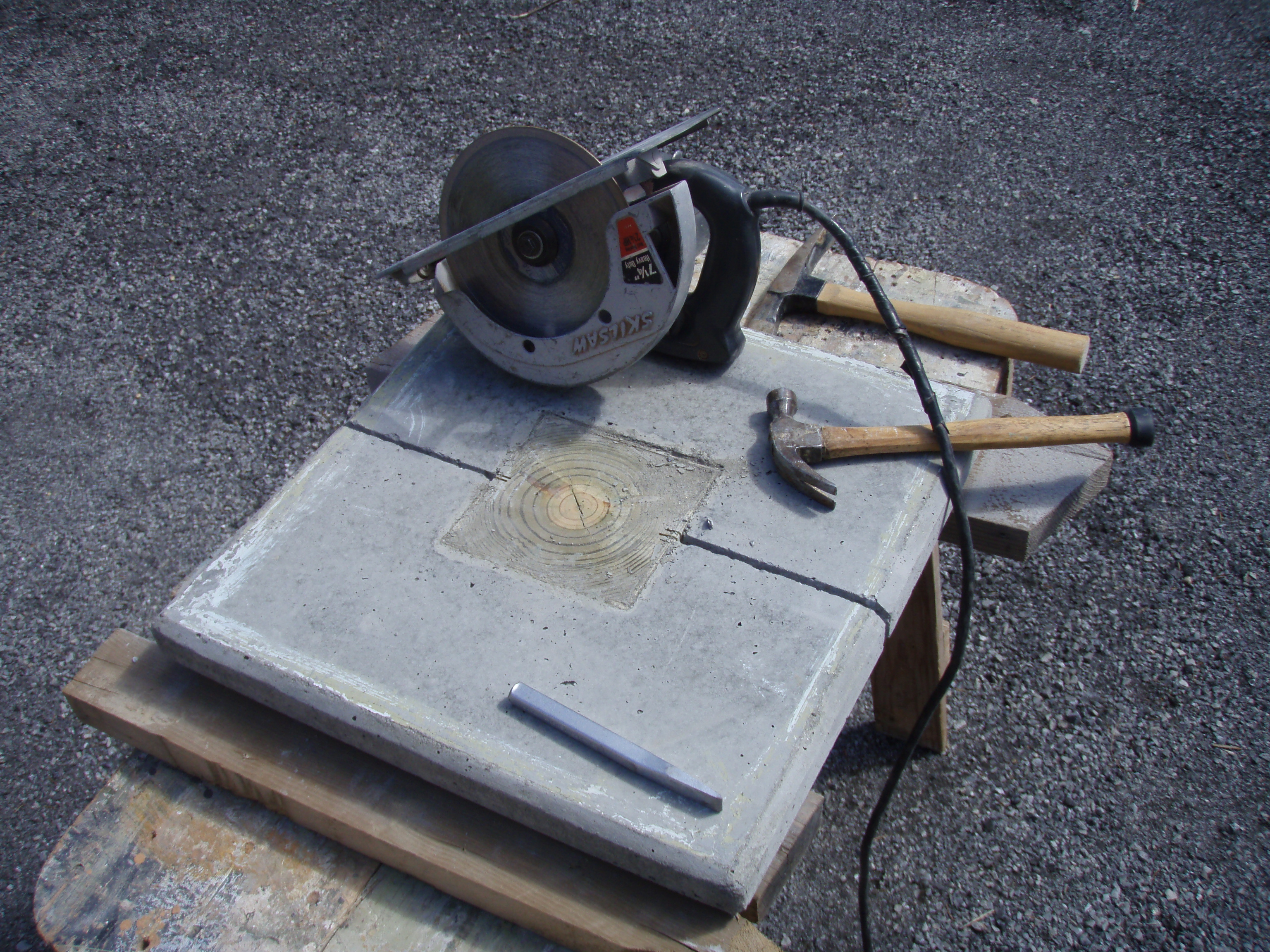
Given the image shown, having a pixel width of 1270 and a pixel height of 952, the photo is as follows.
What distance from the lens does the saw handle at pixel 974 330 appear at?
1.99m

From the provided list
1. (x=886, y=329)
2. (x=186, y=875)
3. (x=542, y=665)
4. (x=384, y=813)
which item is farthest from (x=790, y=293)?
(x=186, y=875)

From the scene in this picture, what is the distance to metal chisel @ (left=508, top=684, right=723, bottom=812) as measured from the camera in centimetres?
131

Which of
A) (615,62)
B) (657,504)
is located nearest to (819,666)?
(657,504)

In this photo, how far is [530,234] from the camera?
1.81 metres

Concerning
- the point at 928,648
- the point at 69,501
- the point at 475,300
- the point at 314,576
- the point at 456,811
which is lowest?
the point at 69,501

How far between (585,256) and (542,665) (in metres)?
0.78

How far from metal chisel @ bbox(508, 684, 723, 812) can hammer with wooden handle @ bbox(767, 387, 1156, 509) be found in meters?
0.59

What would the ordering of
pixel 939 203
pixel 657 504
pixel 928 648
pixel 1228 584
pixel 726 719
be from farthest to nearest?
pixel 939 203
pixel 1228 584
pixel 928 648
pixel 657 504
pixel 726 719

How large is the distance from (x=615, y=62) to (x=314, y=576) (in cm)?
371

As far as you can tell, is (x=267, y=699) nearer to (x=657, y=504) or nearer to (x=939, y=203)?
(x=657, y=504)

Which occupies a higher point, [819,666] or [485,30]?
[819,666]

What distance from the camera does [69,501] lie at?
112 inches

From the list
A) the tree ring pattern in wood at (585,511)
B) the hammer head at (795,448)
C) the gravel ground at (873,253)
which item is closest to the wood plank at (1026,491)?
the hammer head at (795,448)

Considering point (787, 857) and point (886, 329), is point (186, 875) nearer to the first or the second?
point (787, 857)
